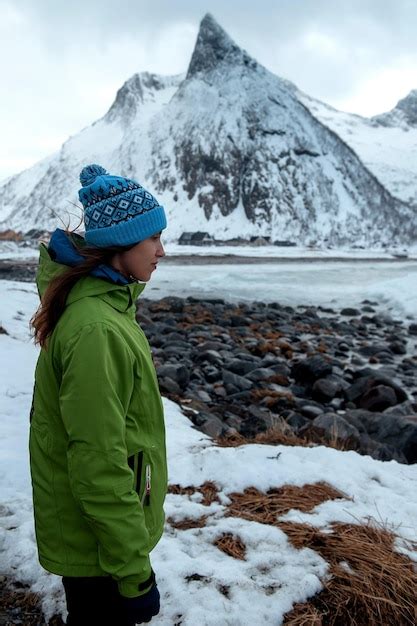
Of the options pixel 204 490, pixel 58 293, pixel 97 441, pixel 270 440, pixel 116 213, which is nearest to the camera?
pixel 97 441

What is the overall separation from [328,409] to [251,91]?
378ft

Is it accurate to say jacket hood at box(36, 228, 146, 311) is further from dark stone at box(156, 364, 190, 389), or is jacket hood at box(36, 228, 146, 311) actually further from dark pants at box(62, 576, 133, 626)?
dark stone at box(156, 364, 190, 389)

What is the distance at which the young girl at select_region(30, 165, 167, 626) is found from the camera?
1592 mm

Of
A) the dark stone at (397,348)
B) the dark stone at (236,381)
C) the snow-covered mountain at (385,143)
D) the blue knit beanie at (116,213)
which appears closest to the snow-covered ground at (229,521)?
the blue knit beanie at (116,213)

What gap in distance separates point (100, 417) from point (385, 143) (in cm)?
17231

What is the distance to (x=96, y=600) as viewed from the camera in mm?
1814

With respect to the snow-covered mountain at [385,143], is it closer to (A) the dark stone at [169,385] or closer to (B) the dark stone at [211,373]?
(B) the dark stone at [211,373]

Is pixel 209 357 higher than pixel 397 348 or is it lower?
higher

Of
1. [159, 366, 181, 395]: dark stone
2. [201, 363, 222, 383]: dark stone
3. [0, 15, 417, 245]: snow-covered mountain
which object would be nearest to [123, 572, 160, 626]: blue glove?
[159, 366, 181, 395]: dark stone

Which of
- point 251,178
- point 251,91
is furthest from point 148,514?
point 251,91

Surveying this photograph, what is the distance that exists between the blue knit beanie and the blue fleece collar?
8 cm

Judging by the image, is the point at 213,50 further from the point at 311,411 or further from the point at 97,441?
the point at 97,441

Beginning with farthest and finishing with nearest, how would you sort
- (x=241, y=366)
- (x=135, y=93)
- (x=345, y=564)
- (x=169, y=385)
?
(x=135, y=93) < (x=241, y=366) < (x=169, y=385) < (x=345, y=564)

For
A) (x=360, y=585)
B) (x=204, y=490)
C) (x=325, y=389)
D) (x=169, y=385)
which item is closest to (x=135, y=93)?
(x=325, y=389)
